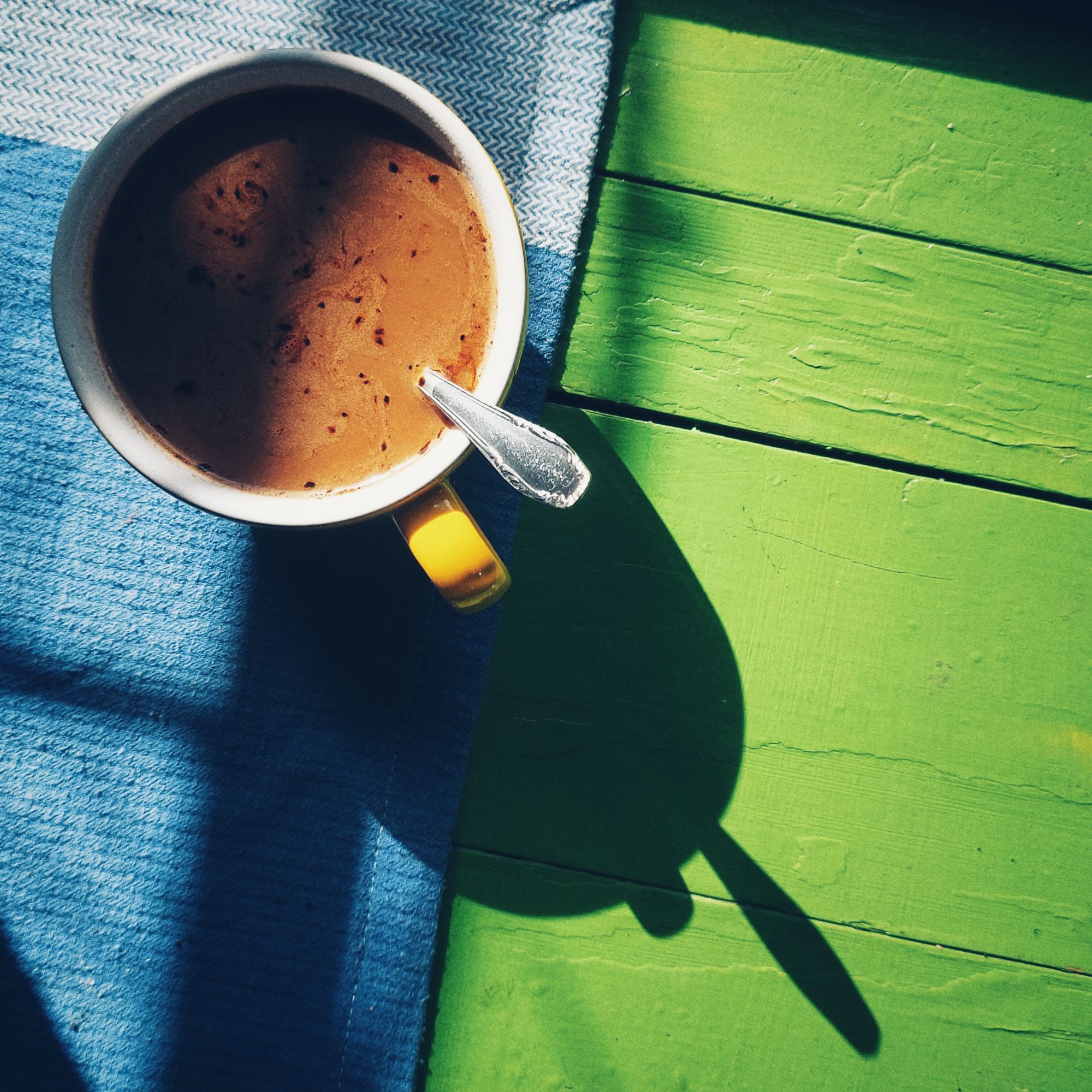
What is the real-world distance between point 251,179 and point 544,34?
0.72 ft

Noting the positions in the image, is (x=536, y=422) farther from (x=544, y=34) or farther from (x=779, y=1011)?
(x=779, y=1011)

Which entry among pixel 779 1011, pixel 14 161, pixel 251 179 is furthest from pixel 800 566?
pixel 14 161

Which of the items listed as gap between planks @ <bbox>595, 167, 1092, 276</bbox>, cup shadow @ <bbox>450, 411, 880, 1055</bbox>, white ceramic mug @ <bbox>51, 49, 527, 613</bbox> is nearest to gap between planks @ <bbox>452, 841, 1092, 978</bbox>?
cup shadow @ <bbox>450, 411, 880, 1055</bbox>

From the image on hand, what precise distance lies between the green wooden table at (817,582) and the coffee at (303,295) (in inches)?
4.9

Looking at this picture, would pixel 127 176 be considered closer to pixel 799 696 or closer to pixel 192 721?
pixel 192 721

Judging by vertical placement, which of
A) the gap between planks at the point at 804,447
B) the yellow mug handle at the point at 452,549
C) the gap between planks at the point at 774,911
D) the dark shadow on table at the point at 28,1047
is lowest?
the dark shadow on table at the point at 28,1047

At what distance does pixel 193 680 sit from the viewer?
0.47 metres

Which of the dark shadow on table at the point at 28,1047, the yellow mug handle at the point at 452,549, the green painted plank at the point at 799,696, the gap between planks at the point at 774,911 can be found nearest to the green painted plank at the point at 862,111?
the green painted plank at the point at 799,696

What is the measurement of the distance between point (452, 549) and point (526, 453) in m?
0.05

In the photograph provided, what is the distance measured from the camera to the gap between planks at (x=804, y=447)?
0.49 m

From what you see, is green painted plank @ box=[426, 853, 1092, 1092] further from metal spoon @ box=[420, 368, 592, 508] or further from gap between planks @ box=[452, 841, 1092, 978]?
metal spoon @ box=[420, 368, 592, 508]

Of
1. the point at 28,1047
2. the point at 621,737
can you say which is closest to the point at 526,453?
the point at 621,737

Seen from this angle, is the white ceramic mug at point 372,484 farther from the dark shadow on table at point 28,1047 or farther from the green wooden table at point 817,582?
the dark shadow on table at point 28,1047

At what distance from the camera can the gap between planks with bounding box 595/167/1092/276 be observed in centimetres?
50
